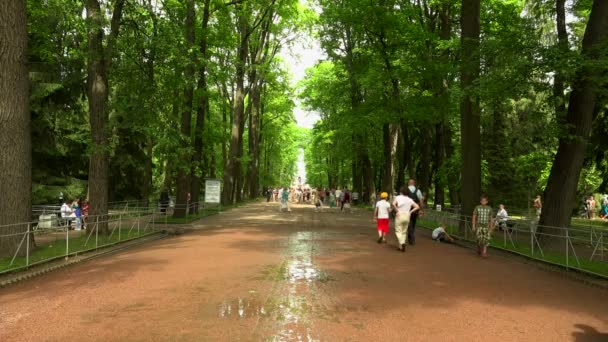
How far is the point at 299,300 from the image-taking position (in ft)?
24.1

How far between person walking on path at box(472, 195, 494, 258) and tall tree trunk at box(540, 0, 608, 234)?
2284mm

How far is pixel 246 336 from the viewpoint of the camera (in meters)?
5.59

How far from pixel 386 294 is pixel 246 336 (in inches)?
121

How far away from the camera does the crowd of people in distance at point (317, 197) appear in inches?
1289

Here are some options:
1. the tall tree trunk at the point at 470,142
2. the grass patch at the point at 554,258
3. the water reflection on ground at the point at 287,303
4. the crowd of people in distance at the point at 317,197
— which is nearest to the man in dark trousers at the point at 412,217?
the grass patch at the point at 554,258

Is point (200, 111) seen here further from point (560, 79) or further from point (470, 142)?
point (560, 79)

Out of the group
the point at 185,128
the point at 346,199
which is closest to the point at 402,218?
the point at 185,128

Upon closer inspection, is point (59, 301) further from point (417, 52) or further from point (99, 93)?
point (417, 52)

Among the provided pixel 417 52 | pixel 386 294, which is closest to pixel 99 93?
pixel 386 294

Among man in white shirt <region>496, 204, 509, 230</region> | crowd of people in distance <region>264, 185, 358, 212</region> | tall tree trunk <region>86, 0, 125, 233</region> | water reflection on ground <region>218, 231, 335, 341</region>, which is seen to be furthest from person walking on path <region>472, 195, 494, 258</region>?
crowd of people in distance <region>264, 185, 358, 212</region>

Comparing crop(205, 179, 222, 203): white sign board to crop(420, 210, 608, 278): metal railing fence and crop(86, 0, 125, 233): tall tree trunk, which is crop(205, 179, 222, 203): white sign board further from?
crop(420, 210, 608, 278): metal railing fence

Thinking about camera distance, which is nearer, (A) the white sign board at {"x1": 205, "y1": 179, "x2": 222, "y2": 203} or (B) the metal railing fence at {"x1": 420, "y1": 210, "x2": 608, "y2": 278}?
(B) the metal railing fence at {"x1": 420, "y1": 210, "x2": 608, "y2": 278}

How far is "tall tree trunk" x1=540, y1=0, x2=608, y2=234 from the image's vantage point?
1344cm

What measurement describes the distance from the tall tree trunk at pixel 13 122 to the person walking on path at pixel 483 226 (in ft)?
37.0
